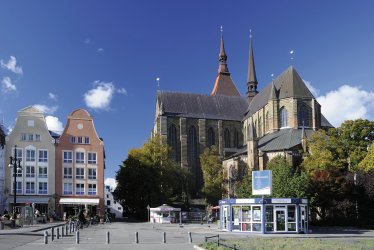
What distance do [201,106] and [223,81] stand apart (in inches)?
726

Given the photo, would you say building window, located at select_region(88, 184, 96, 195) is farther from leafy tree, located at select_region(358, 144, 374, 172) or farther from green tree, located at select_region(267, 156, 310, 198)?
leafy tree, located at select_region(358, 144, 374, 172)

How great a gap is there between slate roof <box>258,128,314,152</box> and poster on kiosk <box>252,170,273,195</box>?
37.2m

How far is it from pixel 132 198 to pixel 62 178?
1046 centimetres

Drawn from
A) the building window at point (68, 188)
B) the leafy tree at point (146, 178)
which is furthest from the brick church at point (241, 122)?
the building window at point (68, 188)

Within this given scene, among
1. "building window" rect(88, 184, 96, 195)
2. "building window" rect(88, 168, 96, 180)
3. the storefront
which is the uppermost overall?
"building window" rect(88, 168, 96, 180)

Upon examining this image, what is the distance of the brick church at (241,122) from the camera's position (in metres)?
80.5

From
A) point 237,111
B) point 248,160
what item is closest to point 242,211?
point 248,160

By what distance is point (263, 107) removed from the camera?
90.7 metres

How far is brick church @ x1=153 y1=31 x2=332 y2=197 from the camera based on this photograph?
80500 mm

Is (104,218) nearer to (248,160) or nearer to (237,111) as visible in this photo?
(248,160)

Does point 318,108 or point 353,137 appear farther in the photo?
point 318,108

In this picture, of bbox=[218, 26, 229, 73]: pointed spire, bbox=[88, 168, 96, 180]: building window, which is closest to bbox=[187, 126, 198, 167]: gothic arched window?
bbox=[88, 168, 96, 180]: building window

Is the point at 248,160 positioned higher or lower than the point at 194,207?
higher

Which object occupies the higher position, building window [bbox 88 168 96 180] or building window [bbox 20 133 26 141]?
building window [bbox 20 133 26 141]
